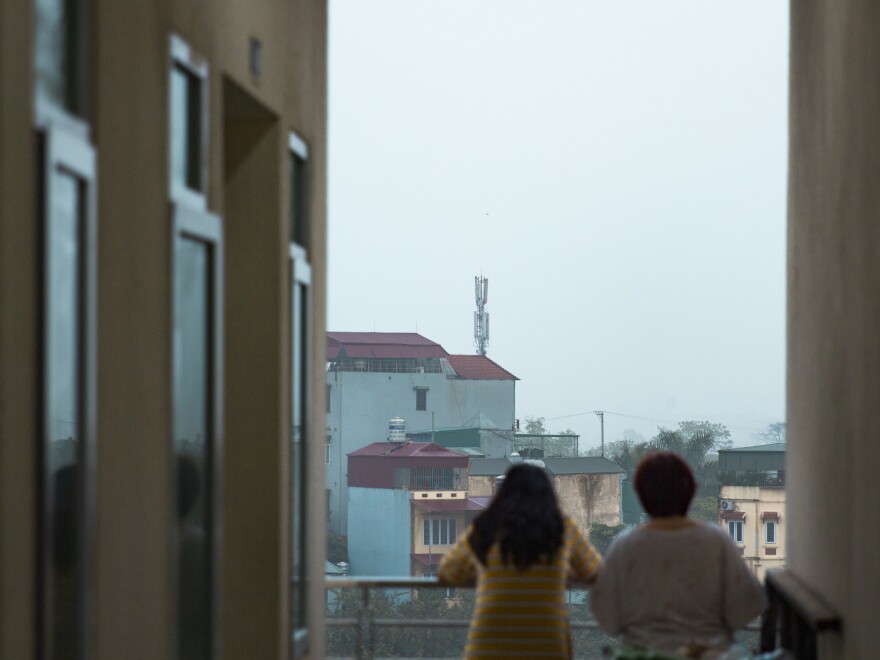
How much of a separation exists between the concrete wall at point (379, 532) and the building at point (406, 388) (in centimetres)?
795

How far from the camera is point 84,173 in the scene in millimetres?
2375

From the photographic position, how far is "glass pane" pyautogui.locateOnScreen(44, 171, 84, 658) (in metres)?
2.23

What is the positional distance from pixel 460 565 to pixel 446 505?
3759 centimetres

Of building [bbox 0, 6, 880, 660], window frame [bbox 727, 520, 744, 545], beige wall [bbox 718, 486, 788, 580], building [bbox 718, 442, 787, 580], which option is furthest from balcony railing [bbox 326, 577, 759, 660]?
window frame [bbox 727, 520, 744, 545]

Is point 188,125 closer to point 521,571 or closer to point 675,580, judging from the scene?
point 521,571

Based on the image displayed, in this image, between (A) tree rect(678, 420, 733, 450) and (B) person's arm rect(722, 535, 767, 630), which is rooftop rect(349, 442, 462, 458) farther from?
(B) person's arm rect(722, 535, 767, 630)

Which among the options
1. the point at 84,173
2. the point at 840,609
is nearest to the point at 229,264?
the point at 84,173

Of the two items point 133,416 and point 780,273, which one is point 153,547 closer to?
point 133,416

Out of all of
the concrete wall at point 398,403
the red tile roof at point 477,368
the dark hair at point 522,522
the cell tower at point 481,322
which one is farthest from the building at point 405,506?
the dark hair at point 522,522

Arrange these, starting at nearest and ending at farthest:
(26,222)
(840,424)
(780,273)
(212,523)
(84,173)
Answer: (26,222)
(84,173)
(212,523)
(840,424)
(780,273)

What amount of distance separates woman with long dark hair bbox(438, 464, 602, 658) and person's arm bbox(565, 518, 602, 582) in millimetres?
38

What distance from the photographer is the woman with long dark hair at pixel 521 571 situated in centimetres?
363

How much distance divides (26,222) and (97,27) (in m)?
0.52

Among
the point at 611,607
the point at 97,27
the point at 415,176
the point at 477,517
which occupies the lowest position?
the point at 611,607
